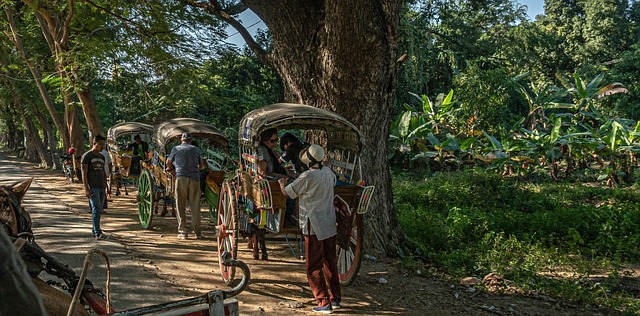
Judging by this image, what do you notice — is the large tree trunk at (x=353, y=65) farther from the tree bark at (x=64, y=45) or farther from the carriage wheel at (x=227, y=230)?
the tree bark at (x=64, y=45)

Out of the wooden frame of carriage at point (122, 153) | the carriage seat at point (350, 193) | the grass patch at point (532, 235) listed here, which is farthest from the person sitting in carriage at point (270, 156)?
the wooden frame of carriage at point (122, 153)

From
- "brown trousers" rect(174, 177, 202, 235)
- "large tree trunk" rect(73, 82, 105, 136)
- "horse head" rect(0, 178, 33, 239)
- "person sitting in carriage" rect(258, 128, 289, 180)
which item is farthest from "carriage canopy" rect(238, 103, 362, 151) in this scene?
"large tree trunk" rect(73, 82, 105, 136)

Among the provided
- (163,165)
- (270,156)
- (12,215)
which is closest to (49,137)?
(163,165)

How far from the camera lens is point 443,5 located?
22328 mm

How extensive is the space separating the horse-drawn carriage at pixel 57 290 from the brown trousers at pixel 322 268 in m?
2.87

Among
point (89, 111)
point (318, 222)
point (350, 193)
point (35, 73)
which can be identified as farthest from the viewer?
point (35, 73)

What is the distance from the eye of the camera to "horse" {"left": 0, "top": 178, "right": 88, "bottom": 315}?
3.00 metres

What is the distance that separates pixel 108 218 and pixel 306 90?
597 centimetres

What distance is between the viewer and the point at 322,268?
6.47 m

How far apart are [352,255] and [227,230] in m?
1.66

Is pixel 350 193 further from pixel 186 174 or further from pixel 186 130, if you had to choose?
pixel 186 130

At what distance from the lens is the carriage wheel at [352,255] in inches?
278

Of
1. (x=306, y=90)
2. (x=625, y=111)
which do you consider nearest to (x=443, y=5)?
(x=625, y=111)

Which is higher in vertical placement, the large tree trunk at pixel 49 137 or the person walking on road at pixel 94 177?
the large tree trunk at pixel 49 137
